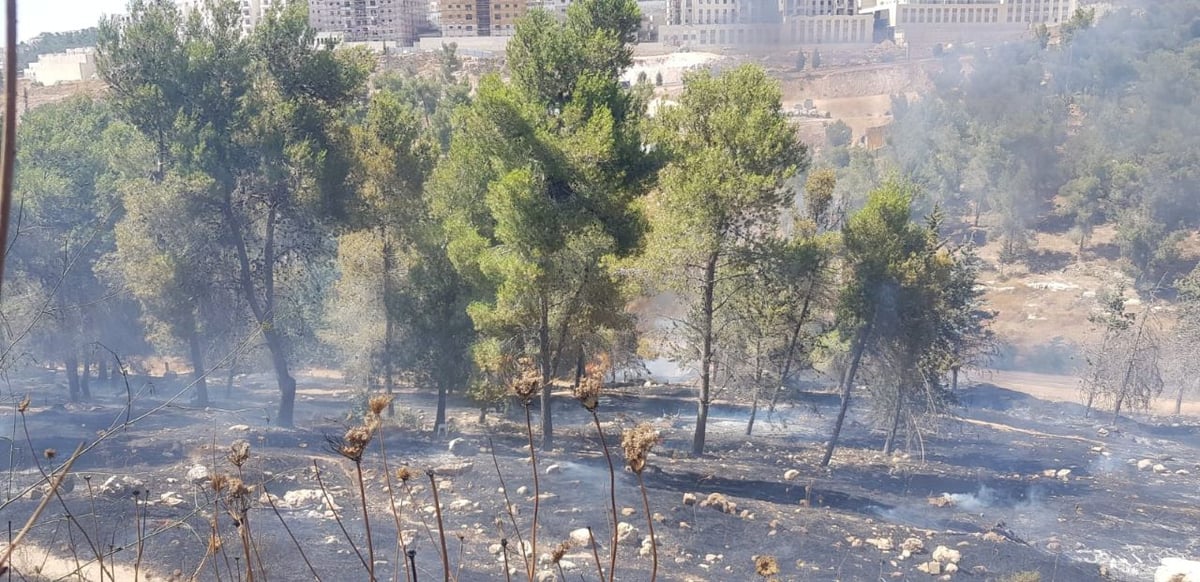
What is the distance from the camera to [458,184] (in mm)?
16000

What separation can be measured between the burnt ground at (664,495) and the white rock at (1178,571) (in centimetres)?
18

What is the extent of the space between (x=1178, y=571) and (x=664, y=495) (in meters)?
6.19

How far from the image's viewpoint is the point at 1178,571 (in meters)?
10.9

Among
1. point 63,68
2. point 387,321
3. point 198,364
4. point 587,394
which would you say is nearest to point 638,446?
point 587,394

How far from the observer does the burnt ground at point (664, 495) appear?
33.4 ft

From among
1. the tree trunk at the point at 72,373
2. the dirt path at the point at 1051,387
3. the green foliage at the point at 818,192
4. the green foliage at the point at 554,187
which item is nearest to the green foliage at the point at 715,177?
the green foliage at the point at 554,187

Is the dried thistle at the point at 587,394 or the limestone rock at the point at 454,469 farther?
the limestone rock at the point at 454,469

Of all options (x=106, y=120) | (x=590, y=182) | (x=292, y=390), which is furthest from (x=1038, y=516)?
(x=106, y=120)

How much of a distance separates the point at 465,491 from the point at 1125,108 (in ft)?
142

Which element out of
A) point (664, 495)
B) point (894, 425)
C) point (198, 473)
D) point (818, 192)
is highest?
point (818, 192)

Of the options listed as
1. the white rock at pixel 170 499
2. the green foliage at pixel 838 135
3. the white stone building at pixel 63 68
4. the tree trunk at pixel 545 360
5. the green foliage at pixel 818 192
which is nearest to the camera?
the white rock at pixel 170 499

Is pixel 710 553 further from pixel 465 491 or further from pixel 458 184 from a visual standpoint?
pixel 458 184

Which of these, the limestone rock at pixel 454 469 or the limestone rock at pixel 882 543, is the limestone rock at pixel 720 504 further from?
the limestone rock at pixel 454 469

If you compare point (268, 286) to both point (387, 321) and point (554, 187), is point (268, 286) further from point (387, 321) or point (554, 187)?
point (554, 187)
